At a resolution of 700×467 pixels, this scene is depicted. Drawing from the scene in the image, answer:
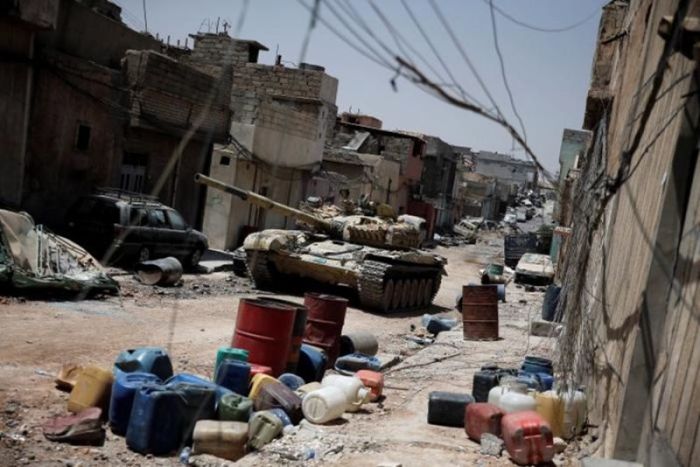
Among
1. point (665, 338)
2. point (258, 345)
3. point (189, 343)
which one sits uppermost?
point (665, 338)

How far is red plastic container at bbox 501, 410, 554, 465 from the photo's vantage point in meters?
5.46

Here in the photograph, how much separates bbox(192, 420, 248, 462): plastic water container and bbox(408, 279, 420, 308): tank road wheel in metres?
11.4

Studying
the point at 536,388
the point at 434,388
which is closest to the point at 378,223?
the point at 434,388

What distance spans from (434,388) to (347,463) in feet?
9.98

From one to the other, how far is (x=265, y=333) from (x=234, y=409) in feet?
4.91

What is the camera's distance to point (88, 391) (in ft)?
20.5

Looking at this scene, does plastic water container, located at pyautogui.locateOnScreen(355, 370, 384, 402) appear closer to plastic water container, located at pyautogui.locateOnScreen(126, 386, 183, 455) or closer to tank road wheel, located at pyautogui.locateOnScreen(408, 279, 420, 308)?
plastic water container, located at pyautogui.locateOnScreen(126, 386, 183, 455)

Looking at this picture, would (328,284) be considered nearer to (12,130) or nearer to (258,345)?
(12,130)

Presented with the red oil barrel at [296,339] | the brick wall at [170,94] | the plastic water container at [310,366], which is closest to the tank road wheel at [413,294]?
the brick wall at [170,94]

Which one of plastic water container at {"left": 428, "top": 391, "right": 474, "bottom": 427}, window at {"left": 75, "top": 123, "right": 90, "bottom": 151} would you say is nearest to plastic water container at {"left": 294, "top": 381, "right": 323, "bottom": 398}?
plastic water container at {"left": 428, "top": 391, "right": 474, "bottom": 427}

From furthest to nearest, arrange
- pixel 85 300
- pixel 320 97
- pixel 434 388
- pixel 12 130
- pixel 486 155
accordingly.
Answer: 1. pixel 486 155
2. pixel 320 97
3. pixel 12 130
4. pixel 85 300
5. pixel 434 388

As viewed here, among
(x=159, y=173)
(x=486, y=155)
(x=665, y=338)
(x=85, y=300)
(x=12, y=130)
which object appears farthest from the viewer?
(x=486, y=155)

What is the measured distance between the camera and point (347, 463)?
17.8ft

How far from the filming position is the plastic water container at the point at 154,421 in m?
5.77
